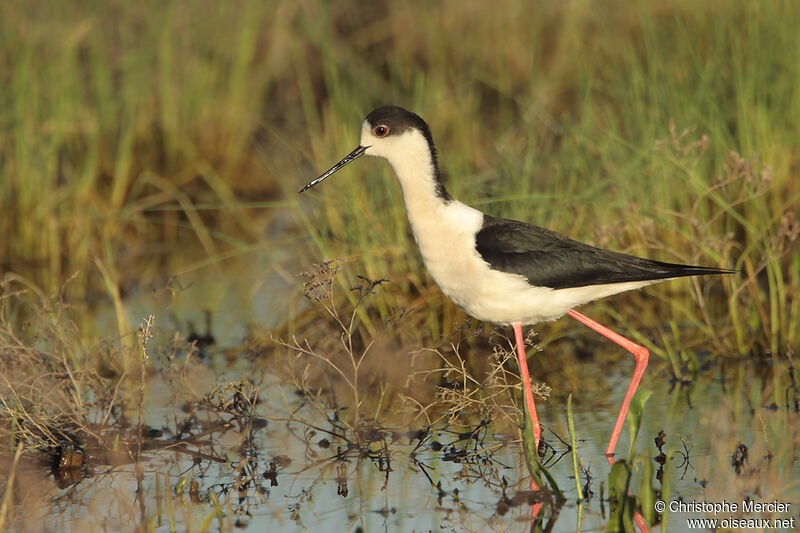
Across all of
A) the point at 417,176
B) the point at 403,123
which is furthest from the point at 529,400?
the point at 403,123

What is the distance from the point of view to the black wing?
172 inches

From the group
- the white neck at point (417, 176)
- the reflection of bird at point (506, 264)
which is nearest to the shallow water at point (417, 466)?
the reflection of bird at point (506, 264)

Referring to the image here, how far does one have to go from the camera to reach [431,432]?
448cm

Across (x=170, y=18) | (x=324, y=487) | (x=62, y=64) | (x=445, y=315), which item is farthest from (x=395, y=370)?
(x=170, y=18)

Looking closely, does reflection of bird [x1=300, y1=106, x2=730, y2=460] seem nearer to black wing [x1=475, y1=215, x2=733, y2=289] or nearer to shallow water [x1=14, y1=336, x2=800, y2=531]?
black wing [x1=475, y1=215, x2=733, y2=289]

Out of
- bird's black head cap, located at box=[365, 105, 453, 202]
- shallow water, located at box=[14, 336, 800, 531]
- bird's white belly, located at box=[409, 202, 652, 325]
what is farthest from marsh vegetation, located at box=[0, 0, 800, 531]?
bird's black head cap, located at box=[365, 105, 453, 202]

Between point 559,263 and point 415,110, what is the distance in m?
1.81

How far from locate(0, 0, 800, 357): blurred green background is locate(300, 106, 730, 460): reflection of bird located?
2.09 ft

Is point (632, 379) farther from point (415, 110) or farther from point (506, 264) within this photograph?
point (415, 110)

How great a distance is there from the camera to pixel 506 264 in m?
4.35

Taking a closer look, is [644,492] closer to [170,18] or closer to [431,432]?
[431,432]

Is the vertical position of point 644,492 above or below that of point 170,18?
below

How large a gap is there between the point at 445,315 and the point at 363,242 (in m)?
0.51

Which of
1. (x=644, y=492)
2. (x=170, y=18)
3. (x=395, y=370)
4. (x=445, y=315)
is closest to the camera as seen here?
(x=644, y=492)
